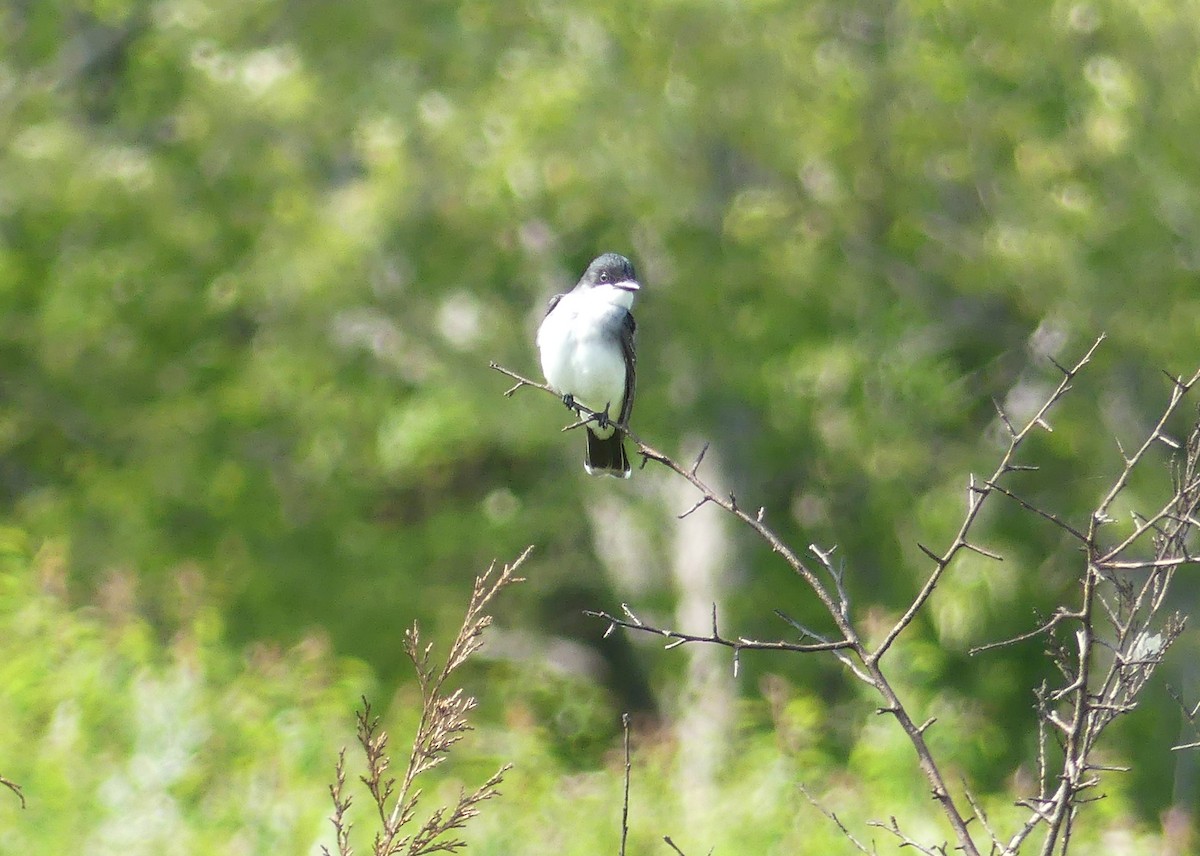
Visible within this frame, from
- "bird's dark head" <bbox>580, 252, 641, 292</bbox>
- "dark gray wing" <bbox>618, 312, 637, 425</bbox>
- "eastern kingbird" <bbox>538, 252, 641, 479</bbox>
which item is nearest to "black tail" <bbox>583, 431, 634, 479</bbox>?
Answer: "eastern kingbird" <bbox>538, 252, 641, 479</bbox>

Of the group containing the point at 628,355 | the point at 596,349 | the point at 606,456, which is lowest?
the point at 606,456

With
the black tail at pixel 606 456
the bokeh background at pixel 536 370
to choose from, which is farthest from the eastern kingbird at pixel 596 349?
the bokeh background at pixel 536 370

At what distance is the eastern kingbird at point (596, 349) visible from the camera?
5918 millimetres

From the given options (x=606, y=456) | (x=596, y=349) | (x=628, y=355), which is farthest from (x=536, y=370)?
(x=596, y=349)

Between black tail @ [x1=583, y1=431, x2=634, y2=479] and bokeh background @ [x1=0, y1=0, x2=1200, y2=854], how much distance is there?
204 centimetres

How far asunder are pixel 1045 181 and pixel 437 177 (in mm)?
4596

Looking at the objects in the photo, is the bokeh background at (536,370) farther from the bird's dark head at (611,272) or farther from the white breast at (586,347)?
the bird's dark head at (611,272)

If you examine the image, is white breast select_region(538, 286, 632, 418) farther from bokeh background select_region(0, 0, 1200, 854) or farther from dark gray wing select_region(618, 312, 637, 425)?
bokeh background select_region(0, 0, 1200, 854)

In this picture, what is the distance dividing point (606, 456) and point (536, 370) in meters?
6.56

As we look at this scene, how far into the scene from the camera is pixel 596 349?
234 inches

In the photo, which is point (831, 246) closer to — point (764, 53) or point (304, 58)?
point (764, 53)

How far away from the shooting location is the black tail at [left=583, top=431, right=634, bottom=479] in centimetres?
605

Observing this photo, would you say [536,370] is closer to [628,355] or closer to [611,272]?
[628,355]

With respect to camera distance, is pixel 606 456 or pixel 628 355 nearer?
pixel 606 456
